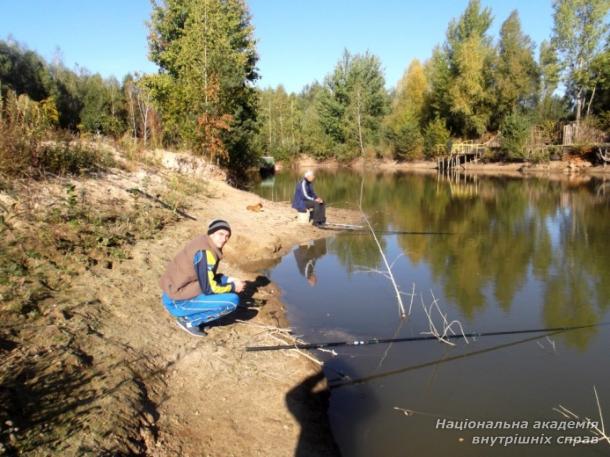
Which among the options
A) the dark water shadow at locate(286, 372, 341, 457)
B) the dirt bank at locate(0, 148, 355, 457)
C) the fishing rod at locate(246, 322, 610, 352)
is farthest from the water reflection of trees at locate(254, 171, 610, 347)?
the dirt bank at locate(0, 148, 355, 457)

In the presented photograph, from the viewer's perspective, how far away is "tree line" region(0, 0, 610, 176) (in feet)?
61.6

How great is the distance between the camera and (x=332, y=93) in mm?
54688

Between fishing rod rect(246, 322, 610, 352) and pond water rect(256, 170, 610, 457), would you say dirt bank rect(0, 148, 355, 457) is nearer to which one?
fishing rod rect(246, 322, 610, 352)

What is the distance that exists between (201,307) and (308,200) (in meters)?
8.02

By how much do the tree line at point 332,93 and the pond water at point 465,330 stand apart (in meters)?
6.26

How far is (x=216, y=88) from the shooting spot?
1808 cm

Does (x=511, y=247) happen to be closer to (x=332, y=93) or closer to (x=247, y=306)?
(x=247, y=306)

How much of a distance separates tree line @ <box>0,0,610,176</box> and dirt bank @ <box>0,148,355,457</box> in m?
4.69

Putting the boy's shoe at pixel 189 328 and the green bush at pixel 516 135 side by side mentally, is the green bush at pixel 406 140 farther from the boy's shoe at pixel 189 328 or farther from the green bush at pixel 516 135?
the boy's shoe at pixel 189 328

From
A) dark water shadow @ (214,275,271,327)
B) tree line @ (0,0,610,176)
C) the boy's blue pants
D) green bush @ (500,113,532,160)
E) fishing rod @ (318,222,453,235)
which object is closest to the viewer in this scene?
the boy's blue pants

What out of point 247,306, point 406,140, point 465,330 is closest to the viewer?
point 465,330

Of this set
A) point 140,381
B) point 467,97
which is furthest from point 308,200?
point 467,97

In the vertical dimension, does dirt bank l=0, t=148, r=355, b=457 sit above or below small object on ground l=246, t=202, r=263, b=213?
below

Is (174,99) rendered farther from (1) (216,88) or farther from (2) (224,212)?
(2) (224,212)
